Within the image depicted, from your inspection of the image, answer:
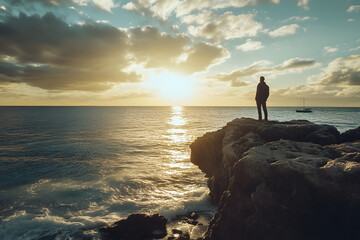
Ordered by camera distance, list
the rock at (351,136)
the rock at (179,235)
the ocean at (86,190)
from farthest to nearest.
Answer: the ocean at (86,190), the rock at (351,136), the rock at (179,235)

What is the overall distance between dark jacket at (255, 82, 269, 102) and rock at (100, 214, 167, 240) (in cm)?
1046

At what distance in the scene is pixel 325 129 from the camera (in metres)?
9.05

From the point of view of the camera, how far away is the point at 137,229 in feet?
27.4

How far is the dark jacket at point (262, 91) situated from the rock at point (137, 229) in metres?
10.5

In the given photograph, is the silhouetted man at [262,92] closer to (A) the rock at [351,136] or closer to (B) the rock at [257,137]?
(B) the rock at [257,137]

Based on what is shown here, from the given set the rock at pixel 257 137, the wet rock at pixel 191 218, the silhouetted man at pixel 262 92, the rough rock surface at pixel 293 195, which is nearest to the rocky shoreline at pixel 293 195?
the rough rock surface at pixel 293 195

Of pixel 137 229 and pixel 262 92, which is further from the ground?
pixel 262 92

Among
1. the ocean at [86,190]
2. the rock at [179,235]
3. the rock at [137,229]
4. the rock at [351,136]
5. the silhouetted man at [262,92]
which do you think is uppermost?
the silhouetted man at [262,92]

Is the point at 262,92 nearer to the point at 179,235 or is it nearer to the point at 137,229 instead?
the point at 179,235

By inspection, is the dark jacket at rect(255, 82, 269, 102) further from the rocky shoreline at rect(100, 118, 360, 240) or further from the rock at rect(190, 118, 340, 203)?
the rocky shoreline at rect(100, 118, 360, 240)

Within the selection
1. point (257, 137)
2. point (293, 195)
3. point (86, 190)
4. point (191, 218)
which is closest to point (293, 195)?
point (293, 195)

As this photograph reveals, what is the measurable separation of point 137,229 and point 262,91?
1164 cm

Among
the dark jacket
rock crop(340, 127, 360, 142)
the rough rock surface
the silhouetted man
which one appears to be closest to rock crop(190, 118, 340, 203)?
rock crop(340, 127, 360, 142)

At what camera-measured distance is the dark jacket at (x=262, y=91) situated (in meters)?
13.6
